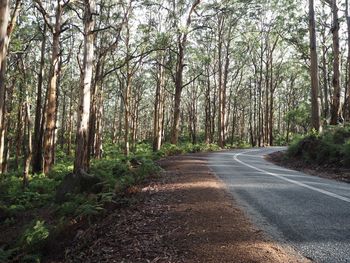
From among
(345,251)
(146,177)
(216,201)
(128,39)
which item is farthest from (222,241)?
(128,39)

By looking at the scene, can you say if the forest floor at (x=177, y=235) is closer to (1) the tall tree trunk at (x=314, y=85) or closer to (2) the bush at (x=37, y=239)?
(2) the bush at (x=37, y=239)

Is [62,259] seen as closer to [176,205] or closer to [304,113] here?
[176,205]

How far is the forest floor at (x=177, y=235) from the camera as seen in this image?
3904 mm

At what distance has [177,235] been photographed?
4637mm

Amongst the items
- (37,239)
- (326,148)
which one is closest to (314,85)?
(326,148)

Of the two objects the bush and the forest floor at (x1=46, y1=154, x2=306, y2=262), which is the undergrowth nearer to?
the bush

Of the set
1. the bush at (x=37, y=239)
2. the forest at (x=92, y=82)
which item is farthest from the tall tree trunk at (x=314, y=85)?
the bush at (x=37, y=239)

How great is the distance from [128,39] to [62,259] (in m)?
23.1

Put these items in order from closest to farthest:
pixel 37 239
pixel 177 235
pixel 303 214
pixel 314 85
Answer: pixel 177 235 → pixel 303 214 → pixel 37 239 → pixel 314 85

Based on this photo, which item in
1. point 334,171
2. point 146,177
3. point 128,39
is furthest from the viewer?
point 128,39

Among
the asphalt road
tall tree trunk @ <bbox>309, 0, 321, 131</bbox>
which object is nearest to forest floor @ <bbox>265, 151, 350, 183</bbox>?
tall tree trunk @ <bbox>309, 0, 321, 131</bbox>

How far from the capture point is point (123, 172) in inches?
492

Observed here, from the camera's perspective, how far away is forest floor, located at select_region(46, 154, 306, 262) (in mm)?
3904

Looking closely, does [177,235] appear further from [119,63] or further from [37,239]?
[119,63]
